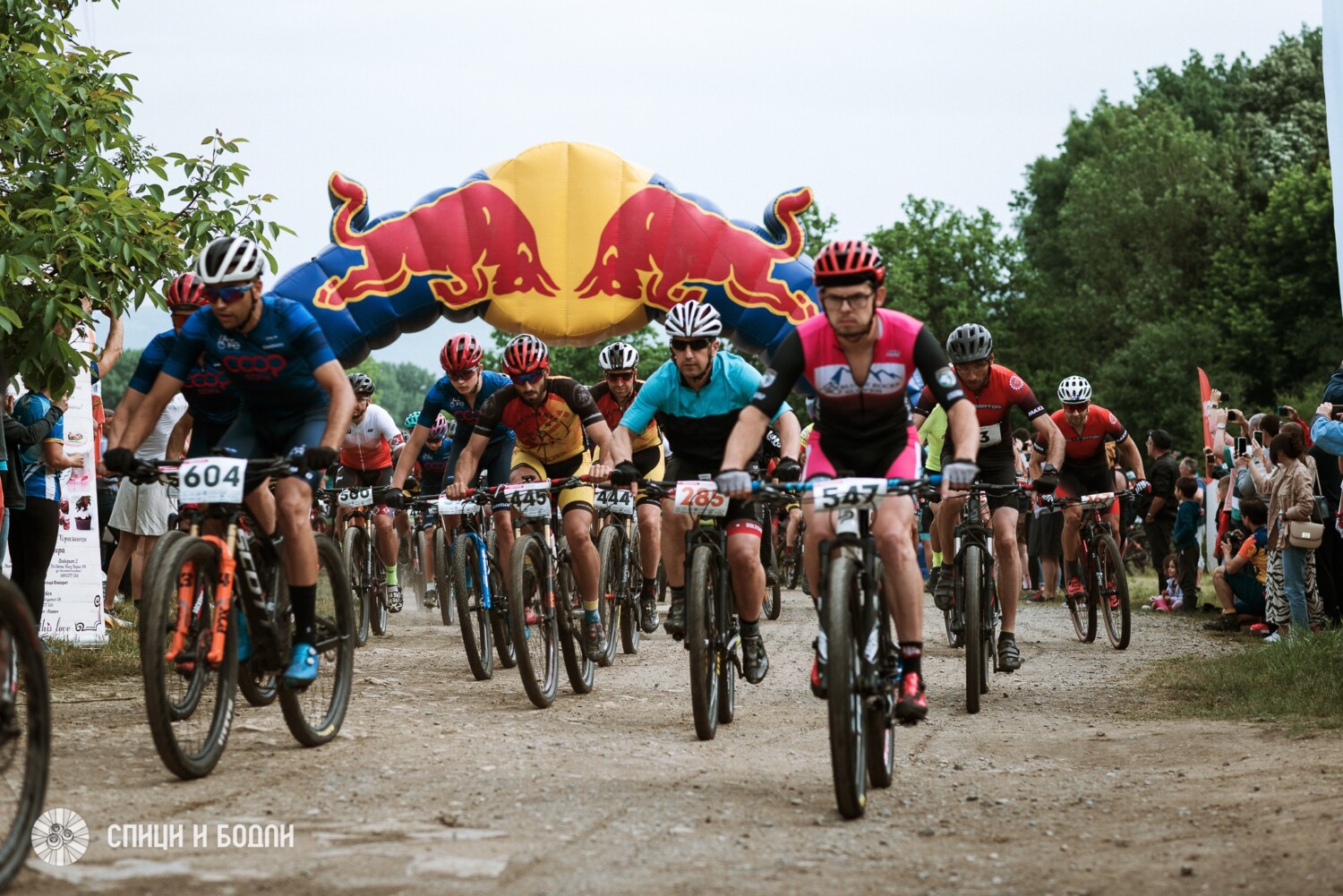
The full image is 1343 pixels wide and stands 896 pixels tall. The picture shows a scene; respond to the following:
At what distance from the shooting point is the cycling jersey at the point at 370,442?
14.1 metres

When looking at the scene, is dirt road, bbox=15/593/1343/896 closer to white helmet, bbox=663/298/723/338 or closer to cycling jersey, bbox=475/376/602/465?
cycling jersey, bbox=475/376/602/465

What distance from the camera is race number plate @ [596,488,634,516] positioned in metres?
9.28

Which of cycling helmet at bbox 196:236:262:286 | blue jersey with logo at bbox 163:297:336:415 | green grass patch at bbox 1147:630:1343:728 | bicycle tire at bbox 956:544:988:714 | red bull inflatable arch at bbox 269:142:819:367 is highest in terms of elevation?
red bull inflatable arch at bbox 269:142:819:367

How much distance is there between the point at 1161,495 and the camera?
718 inches

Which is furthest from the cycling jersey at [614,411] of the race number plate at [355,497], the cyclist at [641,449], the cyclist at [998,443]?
the cyclist at [998,443]

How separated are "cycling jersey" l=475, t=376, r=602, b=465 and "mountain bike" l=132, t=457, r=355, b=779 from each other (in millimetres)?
2991

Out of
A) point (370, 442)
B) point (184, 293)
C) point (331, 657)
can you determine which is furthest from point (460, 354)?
point (370, 442)

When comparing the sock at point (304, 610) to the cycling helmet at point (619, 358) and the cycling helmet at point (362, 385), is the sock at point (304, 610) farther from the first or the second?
the cycling helmet at point (362, 385)

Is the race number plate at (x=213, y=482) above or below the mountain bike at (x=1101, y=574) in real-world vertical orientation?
above

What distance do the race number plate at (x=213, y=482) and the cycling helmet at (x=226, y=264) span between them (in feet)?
2.88

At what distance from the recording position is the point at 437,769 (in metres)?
6.30

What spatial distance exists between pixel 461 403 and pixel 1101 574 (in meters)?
5.62

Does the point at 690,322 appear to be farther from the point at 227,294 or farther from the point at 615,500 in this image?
the point at 227,294

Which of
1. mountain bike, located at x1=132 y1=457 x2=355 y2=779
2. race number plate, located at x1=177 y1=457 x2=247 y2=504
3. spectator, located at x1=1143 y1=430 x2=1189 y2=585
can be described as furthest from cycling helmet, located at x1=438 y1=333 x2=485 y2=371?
spectator, located at x1=1143 y1=430 x2=1189 y2=585
